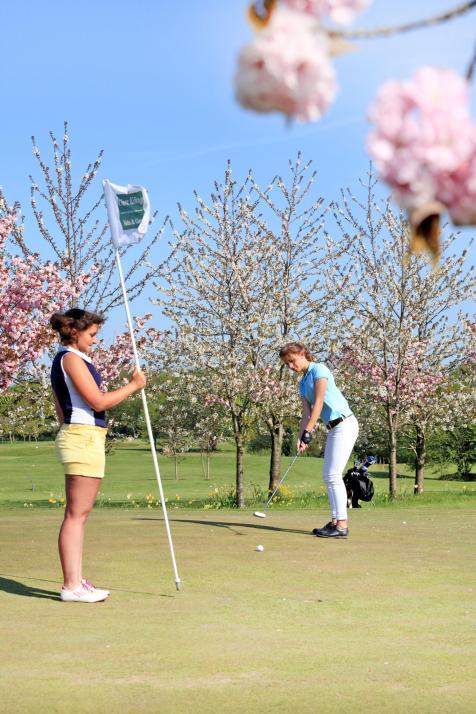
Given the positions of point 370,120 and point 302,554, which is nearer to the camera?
point 370,120

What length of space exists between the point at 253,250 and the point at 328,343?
3.20 m

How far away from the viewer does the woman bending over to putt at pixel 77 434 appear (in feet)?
25.1

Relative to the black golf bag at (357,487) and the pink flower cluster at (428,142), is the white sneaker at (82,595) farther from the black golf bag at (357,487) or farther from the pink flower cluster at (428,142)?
the black golf bag at (357,487)

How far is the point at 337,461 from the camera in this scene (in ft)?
36.2

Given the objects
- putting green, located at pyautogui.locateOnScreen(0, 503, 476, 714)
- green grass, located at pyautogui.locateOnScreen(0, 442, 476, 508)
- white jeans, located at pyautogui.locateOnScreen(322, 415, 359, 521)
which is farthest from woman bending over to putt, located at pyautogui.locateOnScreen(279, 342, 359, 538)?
green grass, located at pyautogui.locateOnScreen(0, 442, 476, 508)

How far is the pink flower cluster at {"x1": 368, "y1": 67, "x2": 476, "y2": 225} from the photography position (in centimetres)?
178

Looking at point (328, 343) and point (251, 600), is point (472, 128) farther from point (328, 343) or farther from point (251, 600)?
point (328, 343)

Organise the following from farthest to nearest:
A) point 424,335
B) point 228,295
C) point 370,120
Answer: point 424,335 < point 228,295 < point 370,120

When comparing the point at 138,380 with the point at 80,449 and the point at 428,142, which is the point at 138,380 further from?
the point at 428,142

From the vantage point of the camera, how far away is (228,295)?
80.3ft

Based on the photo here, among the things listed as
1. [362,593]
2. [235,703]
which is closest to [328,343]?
[362,593]

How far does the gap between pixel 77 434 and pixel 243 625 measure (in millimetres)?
1944

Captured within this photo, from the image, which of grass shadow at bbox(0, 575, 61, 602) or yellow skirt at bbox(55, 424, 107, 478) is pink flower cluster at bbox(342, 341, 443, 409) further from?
yellow skirt at bbox(55, 424, 107, 478)

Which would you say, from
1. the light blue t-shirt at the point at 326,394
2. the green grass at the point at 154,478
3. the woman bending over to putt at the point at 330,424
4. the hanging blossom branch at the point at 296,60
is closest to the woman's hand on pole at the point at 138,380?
the woman bending over to putt at the point at 330,424
